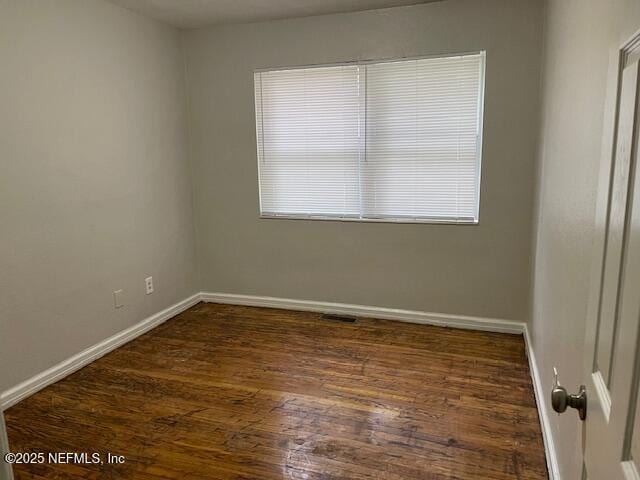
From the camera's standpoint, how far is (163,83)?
375cm

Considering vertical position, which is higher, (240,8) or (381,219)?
(240,8)

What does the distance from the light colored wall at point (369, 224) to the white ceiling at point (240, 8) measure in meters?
0.11

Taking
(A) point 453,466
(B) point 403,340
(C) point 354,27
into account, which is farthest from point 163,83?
Result: (A) point 453,466

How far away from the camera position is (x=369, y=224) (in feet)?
12.3

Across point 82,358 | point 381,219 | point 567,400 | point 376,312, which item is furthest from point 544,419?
point 82,358

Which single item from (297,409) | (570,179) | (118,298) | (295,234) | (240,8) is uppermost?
(240,8)

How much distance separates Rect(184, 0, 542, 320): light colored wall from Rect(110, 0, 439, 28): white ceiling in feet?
0.36

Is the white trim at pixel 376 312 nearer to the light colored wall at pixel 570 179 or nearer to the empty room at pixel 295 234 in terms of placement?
the empty room at pixel 295 234

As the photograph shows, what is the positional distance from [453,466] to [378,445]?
1.14 feet

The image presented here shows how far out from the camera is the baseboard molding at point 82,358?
2.61 meters

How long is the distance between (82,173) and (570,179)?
9.19 feet

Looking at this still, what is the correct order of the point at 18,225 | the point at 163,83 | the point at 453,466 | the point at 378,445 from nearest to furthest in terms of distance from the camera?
1. the point at 453,466
2. the point at 378,445
3. the point at 18,225
4. the point at 163,83

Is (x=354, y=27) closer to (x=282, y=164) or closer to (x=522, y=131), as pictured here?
(x=282, y=164)

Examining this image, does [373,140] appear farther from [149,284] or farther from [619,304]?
[619,304]
